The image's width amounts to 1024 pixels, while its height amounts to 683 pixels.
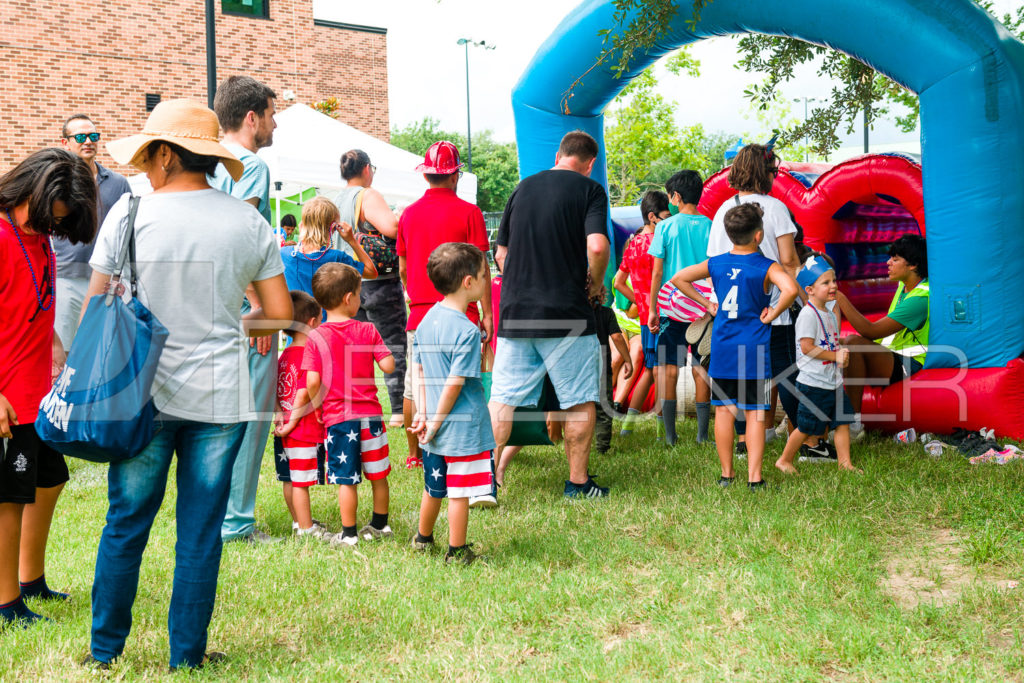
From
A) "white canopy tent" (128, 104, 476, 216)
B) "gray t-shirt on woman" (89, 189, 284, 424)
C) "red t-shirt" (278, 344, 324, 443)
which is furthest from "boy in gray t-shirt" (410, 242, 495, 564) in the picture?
"white canopy tent" (128, 104, 476, 216)

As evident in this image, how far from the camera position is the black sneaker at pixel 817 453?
623 centimetres

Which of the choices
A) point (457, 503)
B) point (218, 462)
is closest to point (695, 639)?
point (457, 503)

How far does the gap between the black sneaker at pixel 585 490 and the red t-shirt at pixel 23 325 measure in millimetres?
2933

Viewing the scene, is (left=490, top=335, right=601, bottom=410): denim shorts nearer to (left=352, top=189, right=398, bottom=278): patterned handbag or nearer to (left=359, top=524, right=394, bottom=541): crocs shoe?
(left=359, top=524, right=394, bottom=541): crocs shoe

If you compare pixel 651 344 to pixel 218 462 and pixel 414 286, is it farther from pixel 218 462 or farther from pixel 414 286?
pixel 218 462

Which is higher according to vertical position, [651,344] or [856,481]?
[651,344]

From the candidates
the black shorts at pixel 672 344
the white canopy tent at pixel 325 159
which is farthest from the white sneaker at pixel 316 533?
the white canopy tent at pixel 325 159

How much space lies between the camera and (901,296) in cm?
702

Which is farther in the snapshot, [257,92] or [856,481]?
[856,481]

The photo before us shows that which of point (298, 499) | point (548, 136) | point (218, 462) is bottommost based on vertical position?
point (298, 499)

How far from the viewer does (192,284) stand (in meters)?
2.86

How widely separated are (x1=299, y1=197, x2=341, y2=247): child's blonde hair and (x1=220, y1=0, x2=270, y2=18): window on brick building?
65.3 feet

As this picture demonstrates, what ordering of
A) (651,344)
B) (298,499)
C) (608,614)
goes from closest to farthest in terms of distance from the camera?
(608,614)
(298,499)
(651,344)

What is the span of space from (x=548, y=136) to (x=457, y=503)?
489 cm
